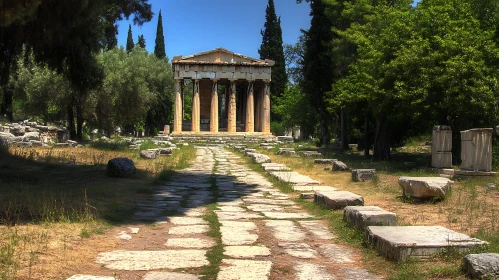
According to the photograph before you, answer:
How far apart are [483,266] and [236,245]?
2483mm

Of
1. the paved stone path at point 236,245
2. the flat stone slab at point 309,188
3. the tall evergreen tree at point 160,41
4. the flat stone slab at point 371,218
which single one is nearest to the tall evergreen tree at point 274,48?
the tall evergreen tree at point 160,41

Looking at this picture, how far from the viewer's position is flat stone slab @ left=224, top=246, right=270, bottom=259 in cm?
450

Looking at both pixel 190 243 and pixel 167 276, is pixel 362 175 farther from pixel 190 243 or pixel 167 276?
pixel 167 276

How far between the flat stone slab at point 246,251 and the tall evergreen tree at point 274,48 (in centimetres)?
4796

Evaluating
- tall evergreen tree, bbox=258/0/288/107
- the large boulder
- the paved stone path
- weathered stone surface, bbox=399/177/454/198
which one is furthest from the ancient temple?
the paved stone path

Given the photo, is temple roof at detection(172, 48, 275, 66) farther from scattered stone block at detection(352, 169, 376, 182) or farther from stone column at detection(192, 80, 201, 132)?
scattered stone block at detection(352, 169, 376, 182)

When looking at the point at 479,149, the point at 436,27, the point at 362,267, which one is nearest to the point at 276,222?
the point at 362,267

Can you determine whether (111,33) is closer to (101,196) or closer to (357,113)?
(101,196)

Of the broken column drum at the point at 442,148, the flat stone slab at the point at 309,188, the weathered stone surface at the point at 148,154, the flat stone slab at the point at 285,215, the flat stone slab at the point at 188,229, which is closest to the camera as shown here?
the flat stone slab at the point at 188,229

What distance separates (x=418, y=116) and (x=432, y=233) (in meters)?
10.4

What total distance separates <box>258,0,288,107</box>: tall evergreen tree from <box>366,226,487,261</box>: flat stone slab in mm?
47877

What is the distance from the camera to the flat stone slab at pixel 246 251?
14.8 ft

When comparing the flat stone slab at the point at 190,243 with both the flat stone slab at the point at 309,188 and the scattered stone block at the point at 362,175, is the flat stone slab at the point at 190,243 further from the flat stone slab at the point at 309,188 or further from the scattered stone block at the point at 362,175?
the scattered stone block at the point at 362,175

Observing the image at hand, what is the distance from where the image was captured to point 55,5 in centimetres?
834
